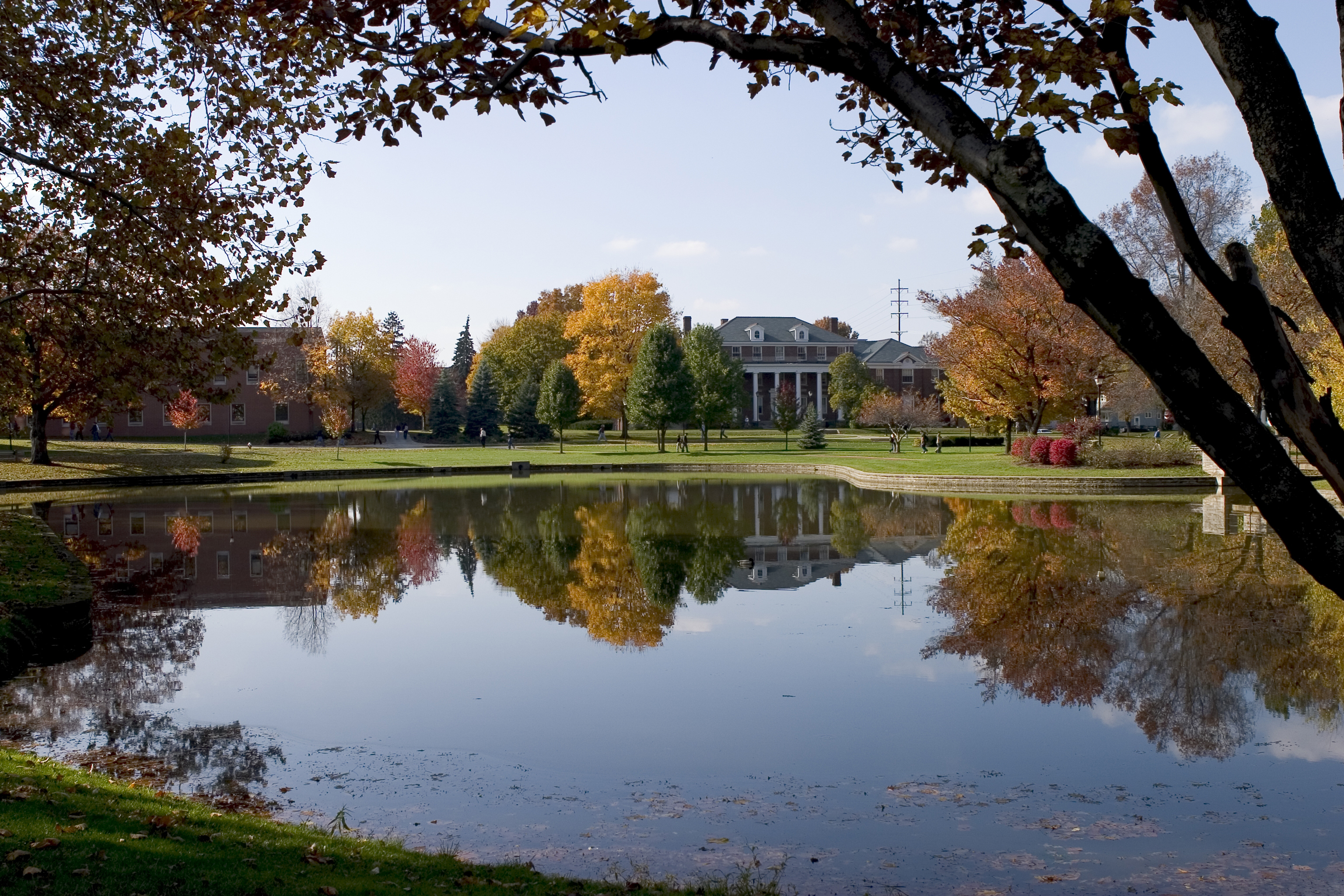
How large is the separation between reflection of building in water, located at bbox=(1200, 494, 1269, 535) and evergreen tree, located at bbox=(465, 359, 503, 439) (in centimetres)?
5348

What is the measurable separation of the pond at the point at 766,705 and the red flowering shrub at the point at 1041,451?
59.5 feet

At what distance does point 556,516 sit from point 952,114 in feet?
76.4

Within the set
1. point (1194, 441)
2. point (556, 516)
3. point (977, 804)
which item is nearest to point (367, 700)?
point (977, 804)

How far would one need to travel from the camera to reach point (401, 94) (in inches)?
180

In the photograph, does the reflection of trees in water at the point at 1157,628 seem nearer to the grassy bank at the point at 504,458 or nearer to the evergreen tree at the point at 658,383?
the grassy bank at the point at 504,458

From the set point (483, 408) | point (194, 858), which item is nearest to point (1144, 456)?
point (194, 858)

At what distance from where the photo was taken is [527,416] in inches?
2803

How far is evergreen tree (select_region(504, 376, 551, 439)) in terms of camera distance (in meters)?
71.2

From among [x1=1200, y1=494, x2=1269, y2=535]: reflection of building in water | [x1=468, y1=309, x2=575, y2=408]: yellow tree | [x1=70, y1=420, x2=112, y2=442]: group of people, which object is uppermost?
[x1=468, y1=309, x2=575, y2=408]: yellow tree

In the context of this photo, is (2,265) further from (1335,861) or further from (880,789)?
(1335,861)

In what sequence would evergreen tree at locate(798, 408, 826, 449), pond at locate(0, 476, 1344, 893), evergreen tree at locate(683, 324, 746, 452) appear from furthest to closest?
evergreen tree at locate(798, 408, 826, 449), evergreen tree at locate(683, 324, 746, 452), pond at locate(0, 476, 1344, 893)

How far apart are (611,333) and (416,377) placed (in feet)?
73.3

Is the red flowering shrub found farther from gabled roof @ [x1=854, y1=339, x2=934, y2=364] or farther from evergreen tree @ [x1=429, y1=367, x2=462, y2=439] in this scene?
gabled roof @ [x1=854, y1=339, x2=934, y2=364]

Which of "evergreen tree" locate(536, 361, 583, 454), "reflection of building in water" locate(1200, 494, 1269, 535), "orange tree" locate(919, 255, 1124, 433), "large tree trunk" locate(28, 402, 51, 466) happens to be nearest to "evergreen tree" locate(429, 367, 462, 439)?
"evergreen tree" locate(536, 361, 583, 454)
